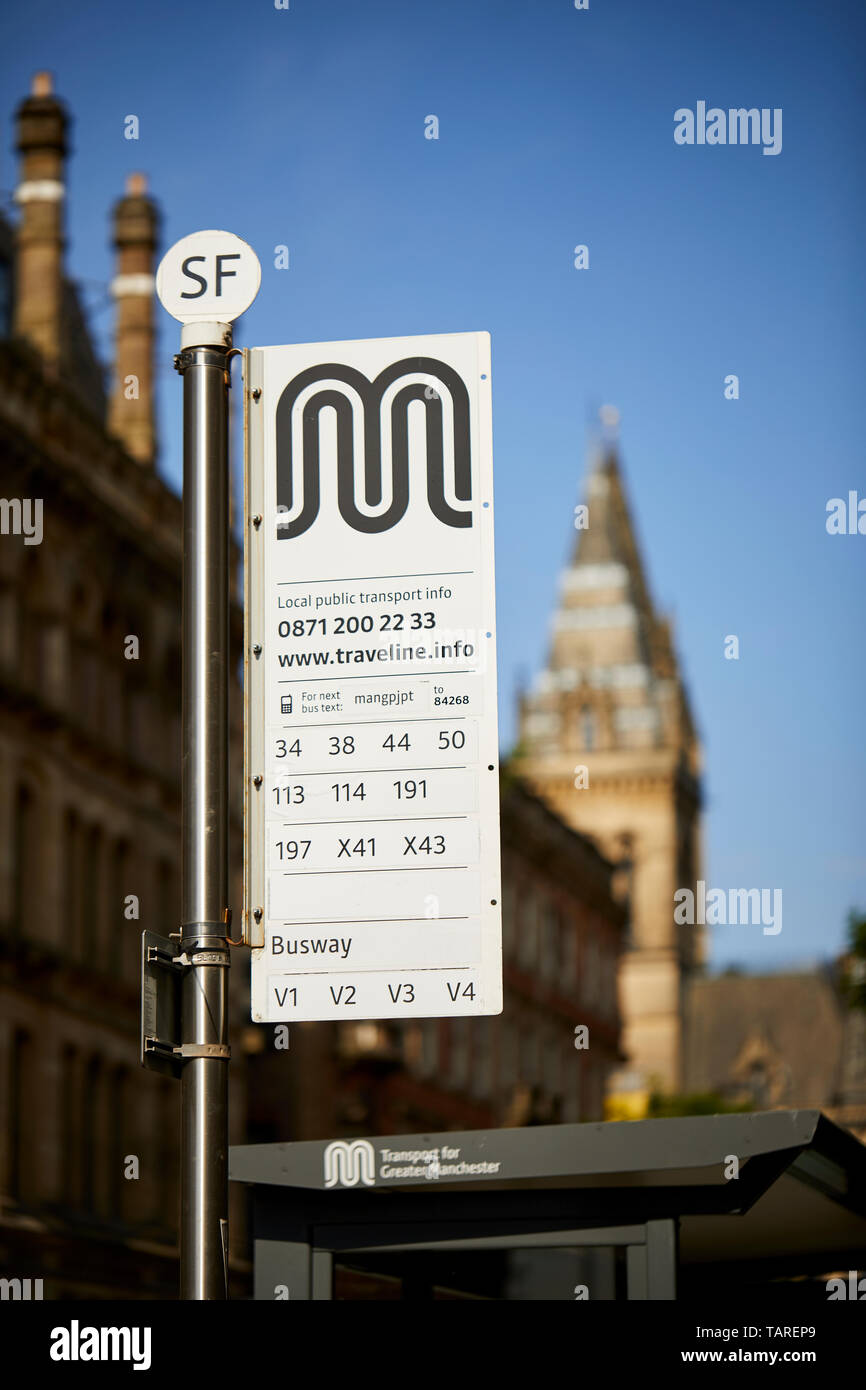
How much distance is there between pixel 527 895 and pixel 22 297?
1561 inches

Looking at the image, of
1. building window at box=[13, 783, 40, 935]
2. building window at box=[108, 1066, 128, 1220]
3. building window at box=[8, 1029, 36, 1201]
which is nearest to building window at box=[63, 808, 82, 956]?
building window at box=[13, 783, 40, 935]

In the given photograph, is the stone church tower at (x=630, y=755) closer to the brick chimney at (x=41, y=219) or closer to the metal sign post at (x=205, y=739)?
the brick chimney at (x=41, y=219)

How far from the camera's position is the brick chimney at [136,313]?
48.7 meters

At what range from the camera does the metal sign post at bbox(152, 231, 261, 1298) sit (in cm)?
659

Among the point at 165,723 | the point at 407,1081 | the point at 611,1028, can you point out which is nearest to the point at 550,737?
the point at 611,1028

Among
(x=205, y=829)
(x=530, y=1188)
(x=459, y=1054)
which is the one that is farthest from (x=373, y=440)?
(x=459, y=1054)

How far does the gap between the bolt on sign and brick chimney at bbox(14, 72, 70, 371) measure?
37.3m

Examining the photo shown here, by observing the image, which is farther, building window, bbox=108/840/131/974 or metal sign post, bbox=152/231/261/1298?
building window, bbox=108/840/131/974

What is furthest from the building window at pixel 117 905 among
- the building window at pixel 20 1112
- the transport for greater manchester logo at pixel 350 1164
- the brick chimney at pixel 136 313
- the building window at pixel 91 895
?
the transport for greater manchester logo at pixel 350 1164

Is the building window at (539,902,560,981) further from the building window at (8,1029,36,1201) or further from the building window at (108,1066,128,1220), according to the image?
the building window at (8,1029,36,1201)

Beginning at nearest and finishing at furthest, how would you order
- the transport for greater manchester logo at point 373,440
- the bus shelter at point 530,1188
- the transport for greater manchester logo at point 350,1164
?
the transport for greater manchester logo at point 373,440
the bus shelter at point 530,1188
the transport for greater manchester logo at point 350,1164

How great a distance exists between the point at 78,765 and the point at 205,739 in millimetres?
36694

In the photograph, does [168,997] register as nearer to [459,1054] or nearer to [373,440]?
[373,440]

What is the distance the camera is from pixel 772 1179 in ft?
32.3
